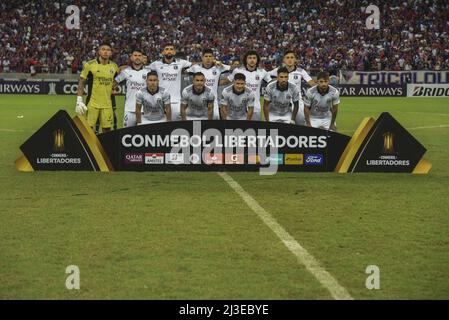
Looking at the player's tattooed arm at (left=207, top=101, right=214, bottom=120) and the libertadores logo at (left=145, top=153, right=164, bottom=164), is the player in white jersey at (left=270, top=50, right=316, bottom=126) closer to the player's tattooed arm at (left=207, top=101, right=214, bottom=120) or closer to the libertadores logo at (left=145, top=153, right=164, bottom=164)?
the player's tattooed arm at (left=207, top=101, right=214, bottom=120)

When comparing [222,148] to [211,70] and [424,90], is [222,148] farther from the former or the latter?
[424,90]

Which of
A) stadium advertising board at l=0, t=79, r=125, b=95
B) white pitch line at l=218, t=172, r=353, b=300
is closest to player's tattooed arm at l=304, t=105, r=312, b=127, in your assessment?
white pitch line at l=218, t=172, r=353, b=300

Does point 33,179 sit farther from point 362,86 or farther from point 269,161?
point 362,86

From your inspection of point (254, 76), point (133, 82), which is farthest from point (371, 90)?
point (133, 82)

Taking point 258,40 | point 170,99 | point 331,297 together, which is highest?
point 258,40

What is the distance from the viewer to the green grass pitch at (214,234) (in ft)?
20.7

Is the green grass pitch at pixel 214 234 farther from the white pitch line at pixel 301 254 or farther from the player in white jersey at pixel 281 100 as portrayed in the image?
the player in white jersey at pixel 281 100

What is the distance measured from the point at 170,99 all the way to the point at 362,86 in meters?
29.2

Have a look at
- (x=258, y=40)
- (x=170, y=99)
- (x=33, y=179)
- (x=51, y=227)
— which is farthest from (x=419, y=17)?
(x=51, y=227)

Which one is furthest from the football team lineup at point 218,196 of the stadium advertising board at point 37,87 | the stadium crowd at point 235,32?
the stadium crowd at point 235,32

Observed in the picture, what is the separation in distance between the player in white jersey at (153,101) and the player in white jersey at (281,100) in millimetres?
1738

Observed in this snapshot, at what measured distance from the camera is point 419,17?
174 ft
